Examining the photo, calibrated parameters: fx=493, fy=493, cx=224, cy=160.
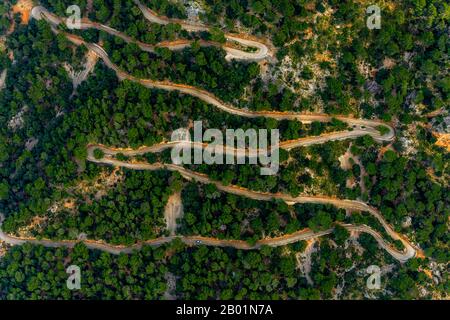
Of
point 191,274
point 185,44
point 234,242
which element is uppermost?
point 185,44

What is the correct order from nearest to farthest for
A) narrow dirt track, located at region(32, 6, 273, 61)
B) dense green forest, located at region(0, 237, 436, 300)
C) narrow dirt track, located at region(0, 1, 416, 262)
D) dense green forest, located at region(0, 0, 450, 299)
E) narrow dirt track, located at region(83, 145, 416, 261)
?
1. dense green forest, located at region(0, 237, 436, 300)
2. dense green forest, located at region(0, 0, 450, 299)
3. narrow dirt track, located at region(83, 145, 416, 261)
4. narrow dirt track, located at region(0, 1, 416, 262)
5. narrow dirt track, located at region(32, 6, 273, 61)

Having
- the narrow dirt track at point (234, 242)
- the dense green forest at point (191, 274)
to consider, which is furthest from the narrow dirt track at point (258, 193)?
the dense green forest at point (191, 274)

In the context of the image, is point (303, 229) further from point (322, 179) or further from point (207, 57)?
point (207, 57)

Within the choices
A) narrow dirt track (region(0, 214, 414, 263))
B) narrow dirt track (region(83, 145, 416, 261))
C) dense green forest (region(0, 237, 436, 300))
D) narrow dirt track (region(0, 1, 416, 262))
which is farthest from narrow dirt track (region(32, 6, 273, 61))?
dense green forest (region(0, 237, 436, 300))

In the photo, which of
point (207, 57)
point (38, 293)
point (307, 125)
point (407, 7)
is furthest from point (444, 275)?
point (38, 293)

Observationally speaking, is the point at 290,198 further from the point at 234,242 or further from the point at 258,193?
the point at 234,242

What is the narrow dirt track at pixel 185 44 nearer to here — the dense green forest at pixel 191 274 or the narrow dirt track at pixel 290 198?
the narrow dirt track at pixel 290 198

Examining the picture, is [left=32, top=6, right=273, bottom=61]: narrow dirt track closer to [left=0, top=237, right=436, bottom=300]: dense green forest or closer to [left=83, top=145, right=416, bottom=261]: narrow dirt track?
[left=83, top=145, right=416, bottom=261]: narrow dirt track

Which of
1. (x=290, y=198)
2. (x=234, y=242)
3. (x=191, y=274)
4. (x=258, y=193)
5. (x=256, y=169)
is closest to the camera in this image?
(x=191, y=274)

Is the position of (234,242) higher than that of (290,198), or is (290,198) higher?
(290,198)

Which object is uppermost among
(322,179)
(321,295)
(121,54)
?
(121,54)

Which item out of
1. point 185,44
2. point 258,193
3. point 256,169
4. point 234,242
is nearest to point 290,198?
point 258,193
